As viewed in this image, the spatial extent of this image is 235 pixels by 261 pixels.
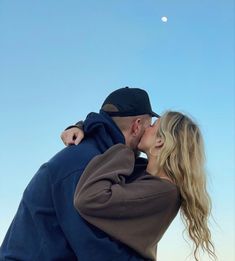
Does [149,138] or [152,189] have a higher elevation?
[149,138]

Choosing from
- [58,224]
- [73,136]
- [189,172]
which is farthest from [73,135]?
[189,172]

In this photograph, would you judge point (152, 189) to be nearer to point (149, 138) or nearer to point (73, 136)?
point (149, 138)

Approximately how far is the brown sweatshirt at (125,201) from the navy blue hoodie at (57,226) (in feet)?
0.22

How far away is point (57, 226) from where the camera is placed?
2.84 metres

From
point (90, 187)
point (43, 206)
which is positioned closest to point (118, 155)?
point (90, 187)

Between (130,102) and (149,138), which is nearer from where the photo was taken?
(149,138)

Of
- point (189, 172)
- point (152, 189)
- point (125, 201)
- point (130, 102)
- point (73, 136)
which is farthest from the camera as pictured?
point (130, 102)

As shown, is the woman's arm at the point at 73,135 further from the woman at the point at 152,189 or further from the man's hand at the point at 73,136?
the woman at the point at 152,189

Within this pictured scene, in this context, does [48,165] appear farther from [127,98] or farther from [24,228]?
[127,98]

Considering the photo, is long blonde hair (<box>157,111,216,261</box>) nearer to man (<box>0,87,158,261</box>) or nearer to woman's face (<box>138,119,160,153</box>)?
woman's face (<box>138,119,160,153</box>)

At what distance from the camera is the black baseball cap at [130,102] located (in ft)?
11.4

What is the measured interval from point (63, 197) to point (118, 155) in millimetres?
448

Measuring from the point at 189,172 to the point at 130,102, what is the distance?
0.75 meters

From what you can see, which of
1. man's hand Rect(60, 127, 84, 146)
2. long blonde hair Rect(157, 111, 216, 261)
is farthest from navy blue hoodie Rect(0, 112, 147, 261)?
long blonde hair Rect(157, 111, 216, 261)
